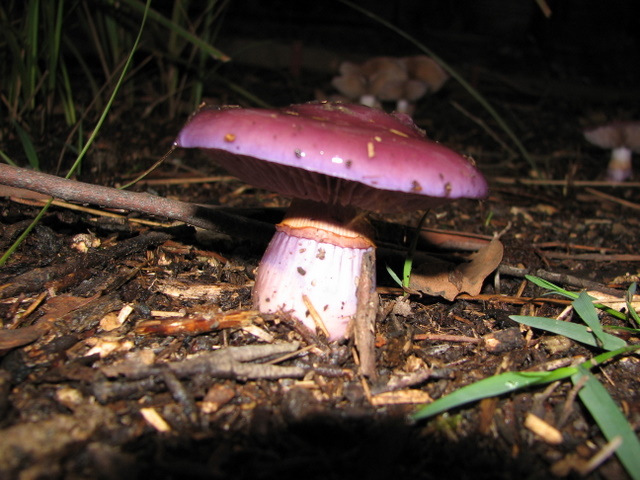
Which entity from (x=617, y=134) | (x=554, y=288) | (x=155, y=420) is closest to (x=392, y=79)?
(x=617, y=134)

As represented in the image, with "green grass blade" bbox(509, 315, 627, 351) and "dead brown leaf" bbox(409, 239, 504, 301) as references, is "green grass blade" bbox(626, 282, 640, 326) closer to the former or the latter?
"green grass blade" bbox(509, 315, 627, 351)

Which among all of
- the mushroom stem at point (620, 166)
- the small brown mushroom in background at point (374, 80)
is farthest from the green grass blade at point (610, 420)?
the small brown mushroom in background at point (374, 80)

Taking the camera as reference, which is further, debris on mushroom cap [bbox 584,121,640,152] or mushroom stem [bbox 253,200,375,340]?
debris on mushroom cap [bbox 584,121,640,152]

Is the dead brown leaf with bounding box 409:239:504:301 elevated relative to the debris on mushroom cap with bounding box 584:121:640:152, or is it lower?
lower

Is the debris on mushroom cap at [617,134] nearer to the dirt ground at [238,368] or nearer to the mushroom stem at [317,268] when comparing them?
the dirt ground at [238,368]

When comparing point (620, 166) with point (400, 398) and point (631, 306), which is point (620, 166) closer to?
point (631, 306)

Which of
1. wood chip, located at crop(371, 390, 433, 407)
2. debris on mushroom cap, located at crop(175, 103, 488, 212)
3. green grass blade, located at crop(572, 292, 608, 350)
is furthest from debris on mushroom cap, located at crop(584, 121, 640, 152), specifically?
wood chip, located at crop(371, 390, 433, 407)

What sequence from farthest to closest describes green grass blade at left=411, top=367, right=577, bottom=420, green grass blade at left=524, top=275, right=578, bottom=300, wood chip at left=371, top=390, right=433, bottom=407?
green grass blade at left=524, top=275, right=578, bottom=300 < wood chip at left=371, top=390, right=433, bottom=407 < green grass blade at left=411, top=367, right=577, bottom=420
